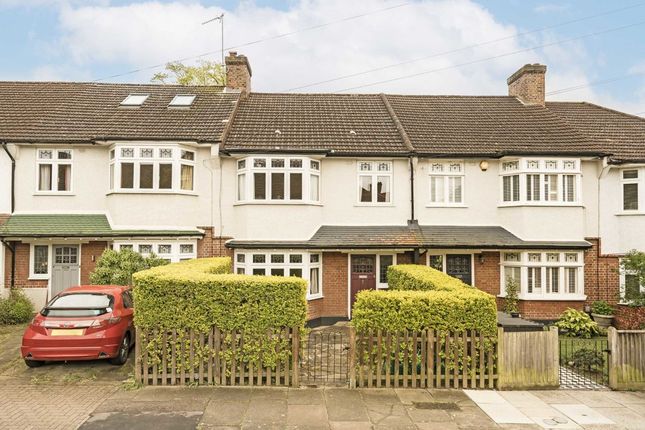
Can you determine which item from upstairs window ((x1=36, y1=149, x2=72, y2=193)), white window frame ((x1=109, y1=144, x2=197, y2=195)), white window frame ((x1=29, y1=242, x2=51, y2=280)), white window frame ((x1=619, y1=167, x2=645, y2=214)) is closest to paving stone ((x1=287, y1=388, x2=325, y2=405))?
white window frame ((x1=109, y1=144, x2=197, y2=195))

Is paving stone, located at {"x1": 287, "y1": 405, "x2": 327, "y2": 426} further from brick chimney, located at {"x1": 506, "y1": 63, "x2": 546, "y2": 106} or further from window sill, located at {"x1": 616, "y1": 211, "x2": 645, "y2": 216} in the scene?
brick chimney, located at {"x1": 506, "y1": 63, "x2": 546, "y2": 106}

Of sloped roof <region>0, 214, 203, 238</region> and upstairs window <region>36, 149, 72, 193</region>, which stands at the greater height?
upstairs window <region>36, 149, 72, 193</region>

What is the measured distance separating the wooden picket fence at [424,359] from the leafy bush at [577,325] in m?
7.39

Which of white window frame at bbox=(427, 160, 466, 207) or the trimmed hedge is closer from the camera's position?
the trimmed hedge

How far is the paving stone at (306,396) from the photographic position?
7148 millimetres

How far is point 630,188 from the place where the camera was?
15.3m

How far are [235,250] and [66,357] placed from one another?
6.94 meters

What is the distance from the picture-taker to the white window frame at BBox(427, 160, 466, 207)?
1551 cm

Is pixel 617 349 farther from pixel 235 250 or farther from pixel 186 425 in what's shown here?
pixel 235 250

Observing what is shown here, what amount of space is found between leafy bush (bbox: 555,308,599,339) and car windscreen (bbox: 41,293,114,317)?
1315cm

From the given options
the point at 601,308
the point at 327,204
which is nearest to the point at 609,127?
the point at 601,308

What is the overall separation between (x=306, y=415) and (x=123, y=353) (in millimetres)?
4727

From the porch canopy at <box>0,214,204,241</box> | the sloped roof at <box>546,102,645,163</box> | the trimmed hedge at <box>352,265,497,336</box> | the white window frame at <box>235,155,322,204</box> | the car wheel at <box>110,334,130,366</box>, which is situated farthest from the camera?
the sloped roof at <box>546,102,645,163</box>

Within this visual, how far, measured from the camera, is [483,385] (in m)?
7.93
